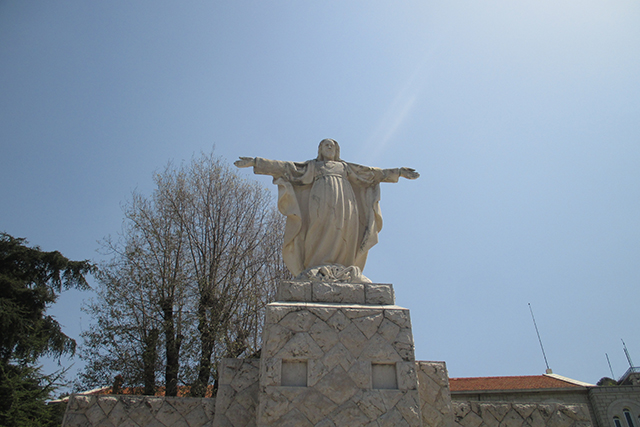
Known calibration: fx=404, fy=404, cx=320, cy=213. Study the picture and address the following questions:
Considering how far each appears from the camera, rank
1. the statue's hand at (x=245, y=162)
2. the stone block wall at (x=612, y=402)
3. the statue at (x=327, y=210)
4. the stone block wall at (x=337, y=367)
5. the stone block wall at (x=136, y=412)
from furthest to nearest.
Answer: the stone block wall at (x=612, y=402) → the statue's hand at (x=245, y=162) → the statue at (x=327, y=210) → the stone block wall at (x=136, y=412) → the stone block wall at (x=337, y=367)

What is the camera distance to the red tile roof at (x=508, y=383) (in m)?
20.5

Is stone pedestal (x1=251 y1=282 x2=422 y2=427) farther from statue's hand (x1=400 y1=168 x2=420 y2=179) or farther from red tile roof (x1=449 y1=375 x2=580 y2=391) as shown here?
red tile roof (x1=449 y1=375 x2=580 y2=391)

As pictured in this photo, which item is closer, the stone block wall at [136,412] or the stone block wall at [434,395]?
the stone block wall at [136,412]

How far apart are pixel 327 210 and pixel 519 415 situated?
3208 mm

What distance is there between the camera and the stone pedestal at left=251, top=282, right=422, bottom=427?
371 cm

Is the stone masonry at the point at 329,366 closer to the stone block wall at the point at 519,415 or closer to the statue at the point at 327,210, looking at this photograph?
the statue at the point at 327,210

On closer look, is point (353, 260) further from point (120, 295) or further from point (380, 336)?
point (120, 295)

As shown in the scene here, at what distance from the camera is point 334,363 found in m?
3.94

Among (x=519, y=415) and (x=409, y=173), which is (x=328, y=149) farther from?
(x=519, y=415)

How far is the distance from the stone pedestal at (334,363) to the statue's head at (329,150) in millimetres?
2120

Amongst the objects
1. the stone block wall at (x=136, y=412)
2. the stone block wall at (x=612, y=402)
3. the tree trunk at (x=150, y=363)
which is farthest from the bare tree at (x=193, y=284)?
the stone block wall at (x=612, y=402)

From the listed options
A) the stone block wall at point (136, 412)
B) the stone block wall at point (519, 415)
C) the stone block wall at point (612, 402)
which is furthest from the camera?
the stone block wall at point (612, 402)

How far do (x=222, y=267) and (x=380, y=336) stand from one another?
1138 cm

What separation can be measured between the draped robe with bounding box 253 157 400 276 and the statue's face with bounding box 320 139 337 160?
0.10m
